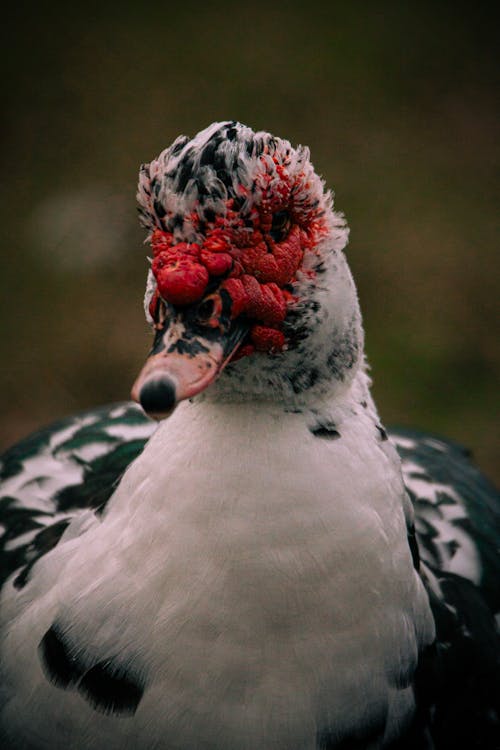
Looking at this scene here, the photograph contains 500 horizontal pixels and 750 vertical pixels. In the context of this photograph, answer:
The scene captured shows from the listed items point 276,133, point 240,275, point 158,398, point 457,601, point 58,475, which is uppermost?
point 276,133

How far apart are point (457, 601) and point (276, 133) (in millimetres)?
3145

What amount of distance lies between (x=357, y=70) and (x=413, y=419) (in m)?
2.27

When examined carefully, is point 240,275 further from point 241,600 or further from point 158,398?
point 241,600

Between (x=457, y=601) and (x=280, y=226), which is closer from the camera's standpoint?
(x=280, y=226)

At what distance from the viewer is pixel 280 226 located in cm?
107

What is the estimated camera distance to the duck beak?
0.95 m

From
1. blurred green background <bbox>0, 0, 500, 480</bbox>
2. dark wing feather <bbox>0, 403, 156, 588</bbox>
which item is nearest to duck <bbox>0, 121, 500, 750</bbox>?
dark wing feather <bbox>0, 403, 156, 588</bbox>

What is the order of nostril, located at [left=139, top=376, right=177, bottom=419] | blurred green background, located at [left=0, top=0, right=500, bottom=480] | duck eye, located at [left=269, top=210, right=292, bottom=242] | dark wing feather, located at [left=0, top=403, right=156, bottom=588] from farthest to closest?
blurred green background, located at [left=0, top=0, right=500, bottom=480] → dark wing feather, located at [left=0, top=403, right=156, bottom=588] → duck eye, located at [left=269, top=210, right=292, bottom=242] → nostril, located at [left=139, top=376, right=177, bottom=419]

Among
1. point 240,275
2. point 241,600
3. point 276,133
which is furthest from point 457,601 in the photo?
point 276,133

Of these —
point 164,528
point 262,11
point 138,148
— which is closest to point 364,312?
point 138,148

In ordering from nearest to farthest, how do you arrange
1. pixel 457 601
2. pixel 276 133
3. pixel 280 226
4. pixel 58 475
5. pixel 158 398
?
pixel 158 398
pixel 280 226
pixel 457 601
pixel 58 475
pixel 276 133

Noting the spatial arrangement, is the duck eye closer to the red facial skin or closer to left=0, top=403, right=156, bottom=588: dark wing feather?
the red facial skin

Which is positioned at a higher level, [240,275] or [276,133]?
[276,133]

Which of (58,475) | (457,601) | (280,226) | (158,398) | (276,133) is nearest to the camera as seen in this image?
(158,398)
